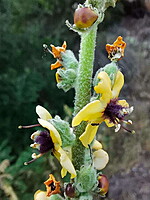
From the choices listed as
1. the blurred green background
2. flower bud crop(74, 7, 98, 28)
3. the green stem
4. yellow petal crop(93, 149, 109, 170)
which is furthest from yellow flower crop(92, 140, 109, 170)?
the blurred green background

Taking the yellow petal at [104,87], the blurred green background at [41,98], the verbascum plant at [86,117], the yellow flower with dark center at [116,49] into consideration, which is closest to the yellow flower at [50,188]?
the verbascum plant at [86,117]

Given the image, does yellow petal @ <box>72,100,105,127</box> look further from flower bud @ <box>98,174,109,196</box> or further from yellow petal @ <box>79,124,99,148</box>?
flower bud @ <box>98,174,109,196</box>

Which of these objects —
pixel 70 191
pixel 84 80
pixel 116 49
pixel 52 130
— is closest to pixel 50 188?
pixel 70 191

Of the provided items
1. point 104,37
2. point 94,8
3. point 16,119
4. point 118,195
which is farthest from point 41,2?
point 94,8

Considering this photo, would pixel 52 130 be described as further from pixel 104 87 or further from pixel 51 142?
pixel 104 87

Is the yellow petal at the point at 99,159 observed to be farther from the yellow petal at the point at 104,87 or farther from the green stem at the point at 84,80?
the yellow petal at the point at 104,87

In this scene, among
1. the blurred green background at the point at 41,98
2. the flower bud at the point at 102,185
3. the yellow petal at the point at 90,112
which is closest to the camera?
the yellow petal at the point at 90,112

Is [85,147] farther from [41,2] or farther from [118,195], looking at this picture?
[41,2]
